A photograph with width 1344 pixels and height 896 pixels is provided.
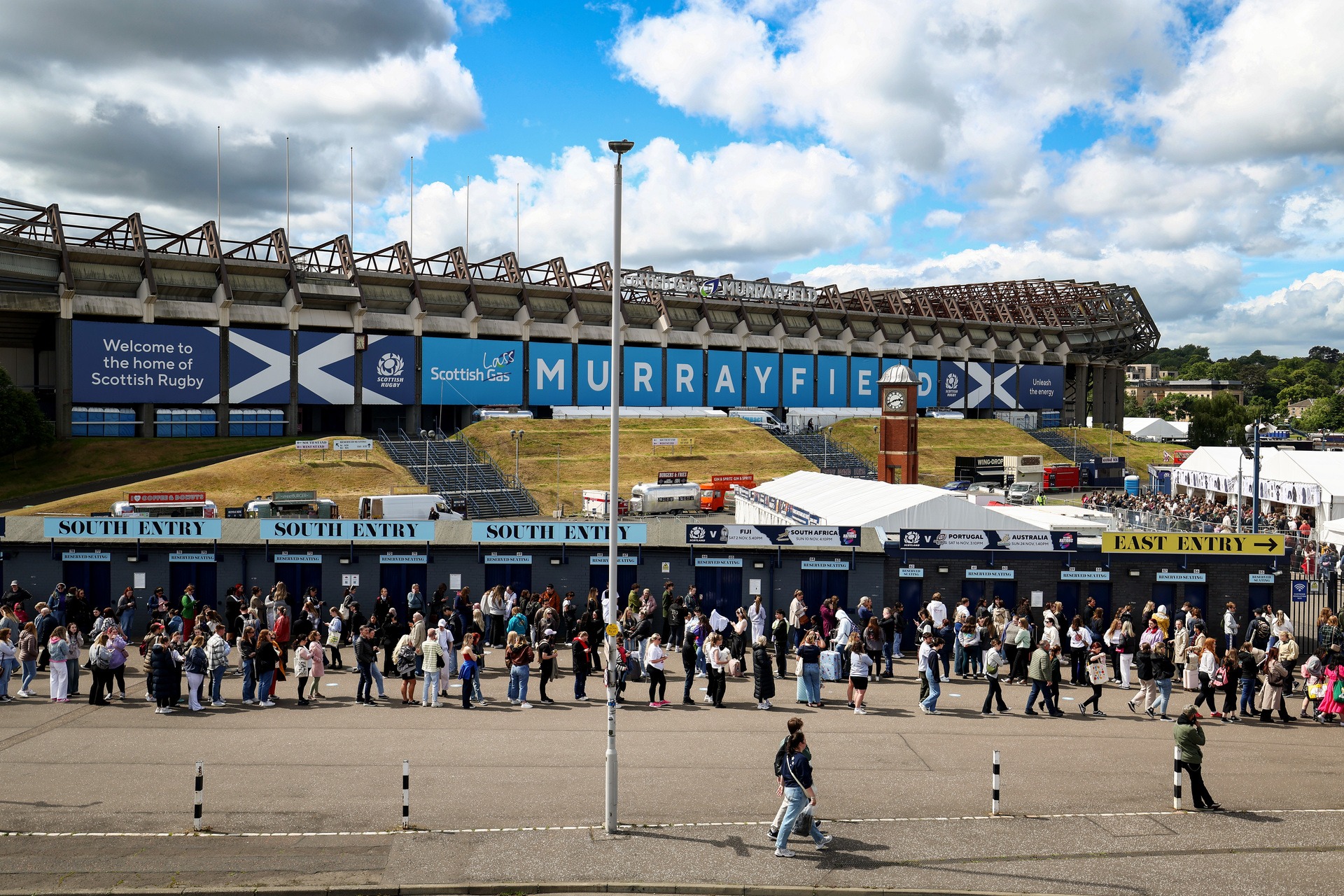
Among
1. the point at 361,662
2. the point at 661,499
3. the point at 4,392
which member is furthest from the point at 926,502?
the point at 4,392

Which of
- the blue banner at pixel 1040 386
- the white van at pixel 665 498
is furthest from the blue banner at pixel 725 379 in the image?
the blue banner at pixel 1040 386

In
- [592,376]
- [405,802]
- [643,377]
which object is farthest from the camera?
[643,377]

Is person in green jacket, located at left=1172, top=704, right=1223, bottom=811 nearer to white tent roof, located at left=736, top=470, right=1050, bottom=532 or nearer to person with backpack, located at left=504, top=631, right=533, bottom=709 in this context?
person with backpack, located at left=504, top=631, right=533, bottom=709

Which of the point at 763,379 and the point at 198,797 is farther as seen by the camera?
the point at 763,379

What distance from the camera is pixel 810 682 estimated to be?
723 inches

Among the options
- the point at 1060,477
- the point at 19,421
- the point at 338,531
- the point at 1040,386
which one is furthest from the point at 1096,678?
the point at 1040,386

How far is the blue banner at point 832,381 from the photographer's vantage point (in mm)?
99250

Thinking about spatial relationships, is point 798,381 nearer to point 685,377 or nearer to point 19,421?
point 685,377

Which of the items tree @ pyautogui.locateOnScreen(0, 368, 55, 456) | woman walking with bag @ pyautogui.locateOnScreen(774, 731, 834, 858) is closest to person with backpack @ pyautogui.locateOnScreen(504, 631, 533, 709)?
woman walking with bag @ pyautogui.locateOnScreen(774, 731, 834, 858)

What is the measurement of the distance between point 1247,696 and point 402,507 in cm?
3783

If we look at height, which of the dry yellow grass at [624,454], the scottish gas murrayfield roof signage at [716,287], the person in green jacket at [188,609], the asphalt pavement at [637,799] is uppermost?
the scottish gas murrayfield roof signage at [716,287]

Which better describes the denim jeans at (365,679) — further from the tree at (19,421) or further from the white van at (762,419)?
the white van at (762,419)

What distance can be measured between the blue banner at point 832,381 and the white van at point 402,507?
57.6 metres

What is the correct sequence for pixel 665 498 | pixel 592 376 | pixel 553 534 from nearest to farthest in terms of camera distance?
1. pixel 553 534
2. pixel 665 498
3. pixel 592 376
